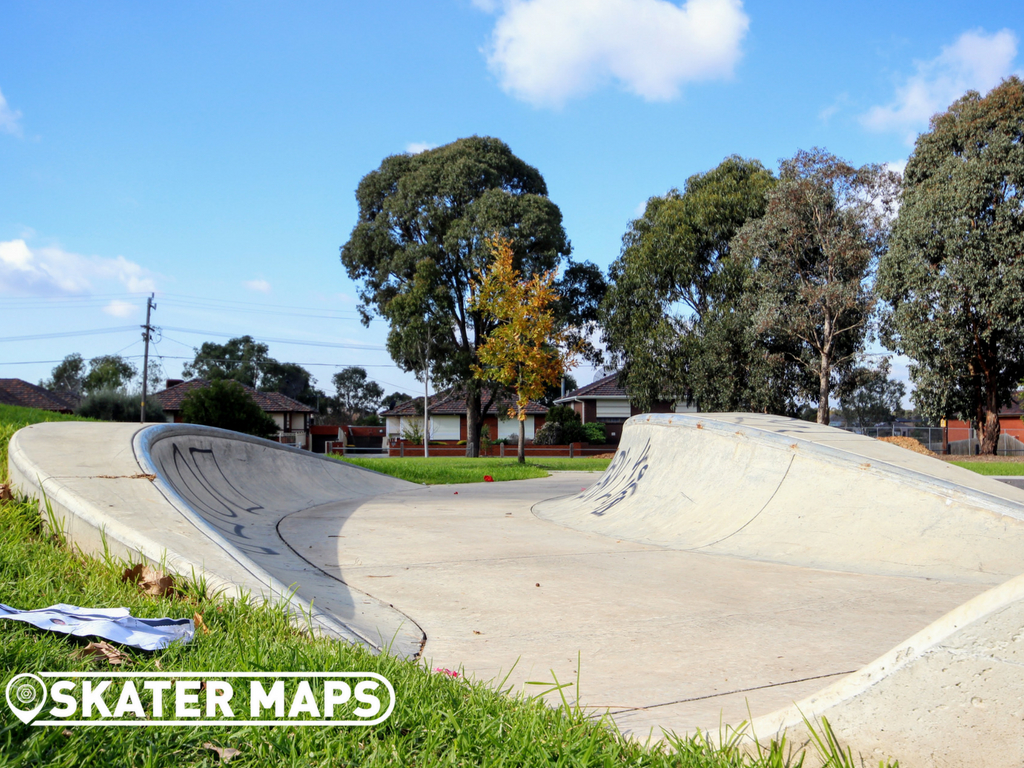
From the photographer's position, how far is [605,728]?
93.7 inches

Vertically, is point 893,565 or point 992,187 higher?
point 992,187

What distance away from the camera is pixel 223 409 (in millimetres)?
30156

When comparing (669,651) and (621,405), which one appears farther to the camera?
(621,405)

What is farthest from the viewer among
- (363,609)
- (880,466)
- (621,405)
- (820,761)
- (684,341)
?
(621,405)

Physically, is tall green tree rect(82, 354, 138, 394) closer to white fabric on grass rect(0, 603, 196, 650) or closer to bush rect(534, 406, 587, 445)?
bush rect(534, 406, 587, 445)

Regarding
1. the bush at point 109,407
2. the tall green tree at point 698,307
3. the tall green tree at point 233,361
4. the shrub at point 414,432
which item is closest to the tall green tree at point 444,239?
the tall green tree at point 698,307

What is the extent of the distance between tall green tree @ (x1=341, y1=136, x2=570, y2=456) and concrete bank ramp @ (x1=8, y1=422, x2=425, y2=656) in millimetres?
20519

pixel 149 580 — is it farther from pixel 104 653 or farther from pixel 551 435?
pixel 551 435

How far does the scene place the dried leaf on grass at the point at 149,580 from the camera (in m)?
3.53

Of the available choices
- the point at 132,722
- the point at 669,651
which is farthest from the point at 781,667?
the point at 132,722

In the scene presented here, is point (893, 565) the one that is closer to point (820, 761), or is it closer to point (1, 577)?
point (820, 761)

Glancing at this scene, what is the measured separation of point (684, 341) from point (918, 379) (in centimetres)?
857

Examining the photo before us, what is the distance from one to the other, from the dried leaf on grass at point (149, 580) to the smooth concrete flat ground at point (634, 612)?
1.28m

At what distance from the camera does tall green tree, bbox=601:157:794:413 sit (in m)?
27.2
